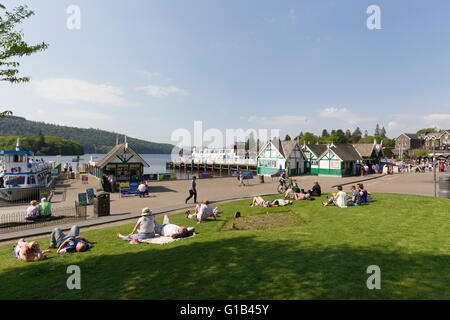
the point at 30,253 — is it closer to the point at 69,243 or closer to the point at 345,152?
the point at 69,243

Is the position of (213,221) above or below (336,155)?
below

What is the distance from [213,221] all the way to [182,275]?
6.45 metres

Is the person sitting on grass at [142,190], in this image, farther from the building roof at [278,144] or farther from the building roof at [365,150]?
the building roof at [365,150]

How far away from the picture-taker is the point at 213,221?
1235 cm

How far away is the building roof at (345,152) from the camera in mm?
42675

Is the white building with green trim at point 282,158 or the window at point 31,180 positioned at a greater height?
the white building with green trim at point 282,158

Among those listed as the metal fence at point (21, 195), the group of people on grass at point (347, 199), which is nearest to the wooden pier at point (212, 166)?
the metal fence at point (21, 195)

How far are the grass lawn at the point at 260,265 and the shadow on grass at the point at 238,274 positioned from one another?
21mm

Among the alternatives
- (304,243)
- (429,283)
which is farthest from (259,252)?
(429,283)

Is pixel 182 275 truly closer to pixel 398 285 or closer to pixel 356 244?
pixel 398 285

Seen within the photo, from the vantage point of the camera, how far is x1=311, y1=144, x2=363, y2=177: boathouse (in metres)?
42.2

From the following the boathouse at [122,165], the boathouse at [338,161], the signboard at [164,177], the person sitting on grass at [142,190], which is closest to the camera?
the person sitting on grass at [142,190]

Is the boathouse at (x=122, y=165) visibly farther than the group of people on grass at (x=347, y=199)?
Yes

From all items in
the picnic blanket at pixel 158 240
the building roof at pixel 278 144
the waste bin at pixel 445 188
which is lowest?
the picnic blanket at pixel 158 240
